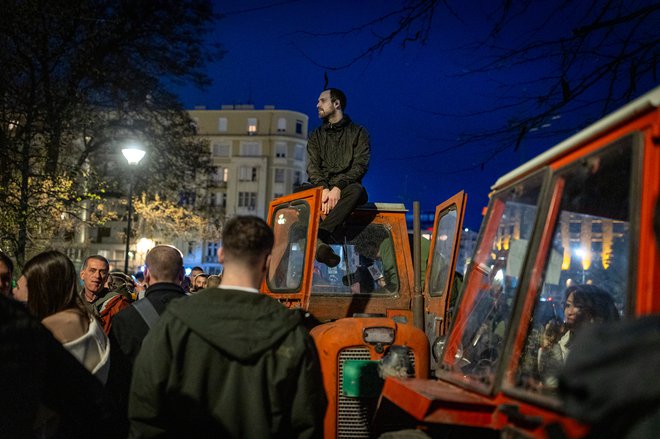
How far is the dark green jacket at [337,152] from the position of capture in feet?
21.1

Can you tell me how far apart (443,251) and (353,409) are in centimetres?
187

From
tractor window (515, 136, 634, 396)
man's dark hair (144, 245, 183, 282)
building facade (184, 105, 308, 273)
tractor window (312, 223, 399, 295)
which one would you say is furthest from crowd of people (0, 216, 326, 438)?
building facade (184, 105, 308, 273)

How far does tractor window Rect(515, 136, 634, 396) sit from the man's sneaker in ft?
8.01

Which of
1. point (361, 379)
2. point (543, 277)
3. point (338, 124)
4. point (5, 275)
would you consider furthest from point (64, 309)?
point (338, 124)

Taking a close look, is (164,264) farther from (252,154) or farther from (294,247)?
(252,154)

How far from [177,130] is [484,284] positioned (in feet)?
82.1

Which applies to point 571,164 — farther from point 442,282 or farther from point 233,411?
point 442,282

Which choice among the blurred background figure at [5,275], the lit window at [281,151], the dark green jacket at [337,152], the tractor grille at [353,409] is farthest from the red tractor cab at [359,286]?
the lit window at [281,151]

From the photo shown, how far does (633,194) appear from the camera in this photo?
7.68ft

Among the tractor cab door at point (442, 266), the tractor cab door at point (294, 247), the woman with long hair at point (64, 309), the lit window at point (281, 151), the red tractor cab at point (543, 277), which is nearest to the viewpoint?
the red tractor cab at point (543, 277)

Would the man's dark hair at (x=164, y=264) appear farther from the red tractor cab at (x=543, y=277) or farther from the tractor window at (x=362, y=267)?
the red tractor cab at (x=543, y=277)

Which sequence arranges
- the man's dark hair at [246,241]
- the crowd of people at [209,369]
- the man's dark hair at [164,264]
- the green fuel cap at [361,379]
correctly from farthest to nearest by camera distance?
the man's dark hair at [164,264]
the green fuel cap at [361,379]
the man's dark hair at [246,241]
the crowd of people at [209,369]

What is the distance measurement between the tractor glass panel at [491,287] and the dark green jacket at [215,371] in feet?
3.59

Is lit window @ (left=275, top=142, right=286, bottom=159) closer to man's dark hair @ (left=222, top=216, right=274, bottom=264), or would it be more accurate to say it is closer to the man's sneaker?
the man's sneaker
